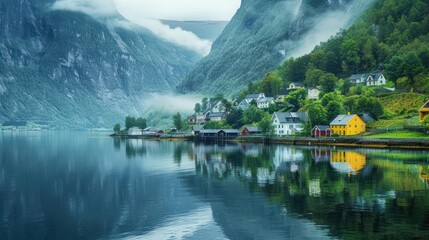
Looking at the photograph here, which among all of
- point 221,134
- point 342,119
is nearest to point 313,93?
point 221,134

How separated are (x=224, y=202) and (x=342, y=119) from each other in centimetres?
7901

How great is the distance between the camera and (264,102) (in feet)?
574

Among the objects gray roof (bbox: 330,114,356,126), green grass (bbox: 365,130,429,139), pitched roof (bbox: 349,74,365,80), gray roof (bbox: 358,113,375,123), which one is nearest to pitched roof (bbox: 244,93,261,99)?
pitched roof (bbox: 349,74,365,80)

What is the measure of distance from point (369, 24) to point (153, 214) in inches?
6970

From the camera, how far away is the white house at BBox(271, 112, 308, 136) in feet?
454

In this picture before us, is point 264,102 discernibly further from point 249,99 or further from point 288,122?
point 288,122

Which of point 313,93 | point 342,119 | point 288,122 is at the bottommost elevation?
point 288,122

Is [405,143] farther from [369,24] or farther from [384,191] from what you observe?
[369,24]

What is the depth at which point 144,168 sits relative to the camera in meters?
69.0

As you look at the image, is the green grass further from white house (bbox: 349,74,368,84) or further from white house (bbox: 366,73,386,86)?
white house (bbox: 349,74,368,84)

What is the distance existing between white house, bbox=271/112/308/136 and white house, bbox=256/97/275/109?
28.3 m

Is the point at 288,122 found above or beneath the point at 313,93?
beneath

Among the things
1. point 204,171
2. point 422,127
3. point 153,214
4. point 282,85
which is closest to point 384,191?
point 153,214

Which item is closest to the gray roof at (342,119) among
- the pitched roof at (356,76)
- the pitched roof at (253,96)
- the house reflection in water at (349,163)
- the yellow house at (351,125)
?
the yellow house at (351,125)
